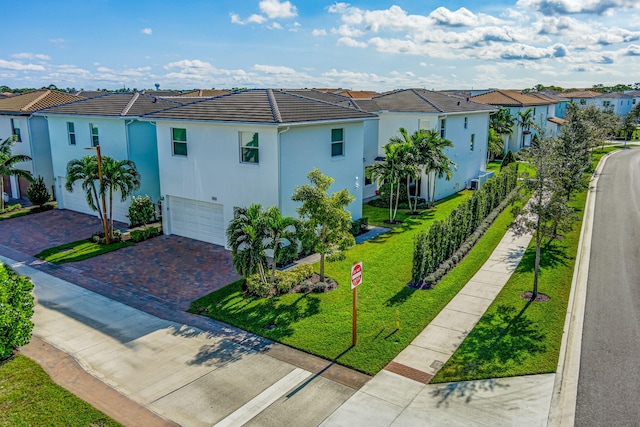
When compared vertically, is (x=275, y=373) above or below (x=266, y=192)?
below

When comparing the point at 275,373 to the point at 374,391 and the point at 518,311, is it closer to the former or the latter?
the point at 374,391

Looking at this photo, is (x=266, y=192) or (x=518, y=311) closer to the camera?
(x=518, y=311)

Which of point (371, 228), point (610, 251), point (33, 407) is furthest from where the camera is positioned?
point (371, 228)

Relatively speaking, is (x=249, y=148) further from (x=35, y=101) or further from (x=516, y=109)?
(x=516, y=109)

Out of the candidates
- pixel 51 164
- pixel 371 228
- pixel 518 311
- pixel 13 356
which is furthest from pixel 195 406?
pixel 51 164

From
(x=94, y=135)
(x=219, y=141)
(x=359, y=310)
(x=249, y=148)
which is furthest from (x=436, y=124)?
(x=94, y=135)

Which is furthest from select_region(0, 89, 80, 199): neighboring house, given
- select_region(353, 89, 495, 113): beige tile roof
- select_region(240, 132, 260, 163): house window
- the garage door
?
select_region(353, 89, 495, 113): beige tile roof

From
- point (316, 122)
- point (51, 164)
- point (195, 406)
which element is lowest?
point (195, 406)

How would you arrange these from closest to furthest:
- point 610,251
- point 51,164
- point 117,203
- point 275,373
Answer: point 275,373 → point 610,251 → point 117,203 → point 51,164
